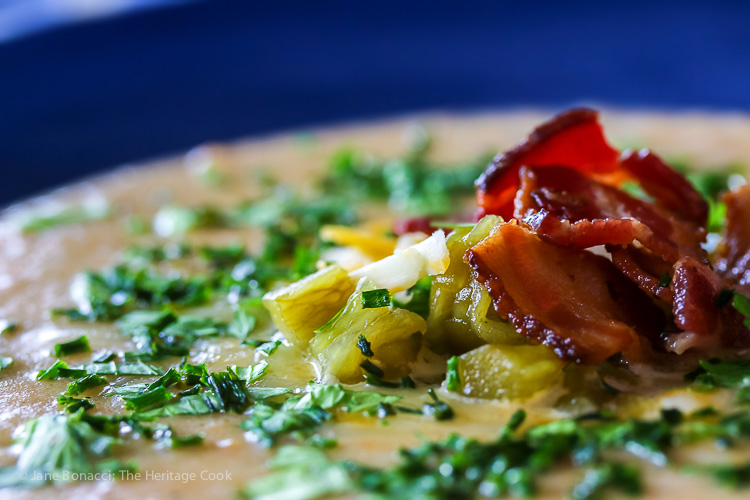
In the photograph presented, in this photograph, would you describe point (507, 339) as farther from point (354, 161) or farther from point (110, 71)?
point (110, 71)

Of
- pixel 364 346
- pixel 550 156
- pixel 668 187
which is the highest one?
pixel 550 156

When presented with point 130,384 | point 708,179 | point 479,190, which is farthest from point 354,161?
point 130,384

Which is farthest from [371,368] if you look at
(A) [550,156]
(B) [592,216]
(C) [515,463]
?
(A) [550,156]

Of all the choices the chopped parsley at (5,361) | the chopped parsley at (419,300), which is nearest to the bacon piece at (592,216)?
the chopped parsley at (419,300)

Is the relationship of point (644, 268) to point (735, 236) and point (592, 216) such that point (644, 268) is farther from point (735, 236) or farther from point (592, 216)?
point (735, 236)

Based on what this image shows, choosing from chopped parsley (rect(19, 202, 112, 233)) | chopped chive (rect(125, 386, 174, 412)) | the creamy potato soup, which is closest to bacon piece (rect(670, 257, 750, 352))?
the creamy potato soup

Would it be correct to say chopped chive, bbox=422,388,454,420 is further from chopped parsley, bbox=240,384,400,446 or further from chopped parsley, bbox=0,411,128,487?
chopped parsley, bbox=0,411,128,487
